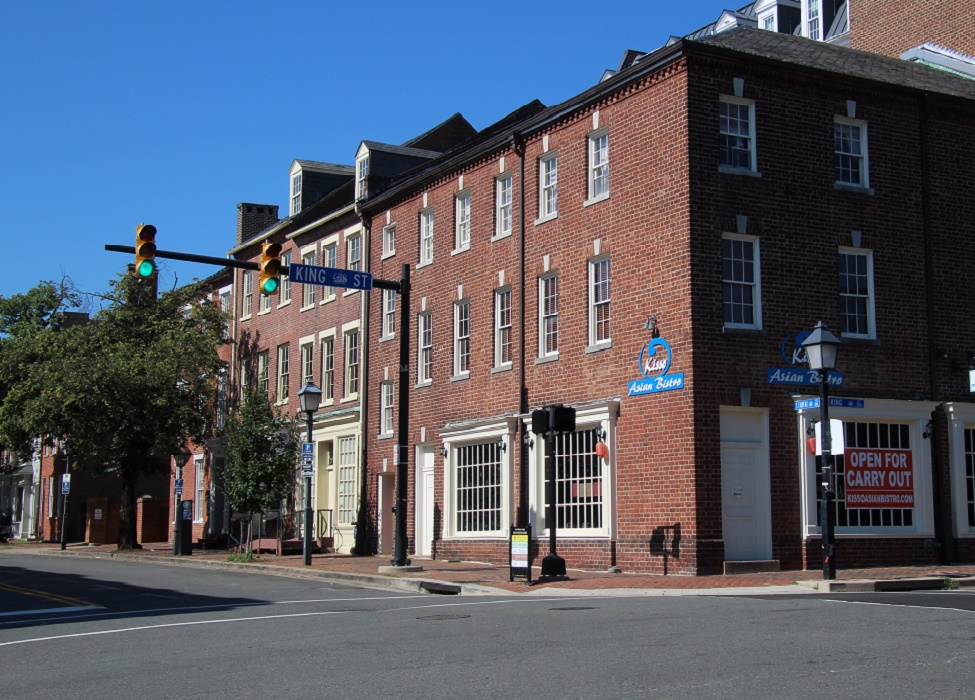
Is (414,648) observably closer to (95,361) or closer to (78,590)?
(78,590)

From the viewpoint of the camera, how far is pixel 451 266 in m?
30.0

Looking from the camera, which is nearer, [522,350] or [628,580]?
[628,580]

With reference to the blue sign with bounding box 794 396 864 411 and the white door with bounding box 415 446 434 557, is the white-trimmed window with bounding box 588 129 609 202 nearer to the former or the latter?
the blue sign with bounding box 794 396 864 411

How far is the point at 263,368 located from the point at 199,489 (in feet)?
26.3

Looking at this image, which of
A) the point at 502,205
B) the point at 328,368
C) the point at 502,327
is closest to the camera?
the point at 502,327

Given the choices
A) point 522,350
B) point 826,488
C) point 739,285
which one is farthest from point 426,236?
point 826,488

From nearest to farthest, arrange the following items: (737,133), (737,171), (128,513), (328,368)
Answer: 1. (737,171)
2. (737,133)
3. (328,368)
4. (128,513)

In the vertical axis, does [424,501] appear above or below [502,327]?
below

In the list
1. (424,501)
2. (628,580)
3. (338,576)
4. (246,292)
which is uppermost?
(246,292)

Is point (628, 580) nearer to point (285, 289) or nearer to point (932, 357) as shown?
point (932, 357)

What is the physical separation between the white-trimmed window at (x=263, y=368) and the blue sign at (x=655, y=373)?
20999 mm

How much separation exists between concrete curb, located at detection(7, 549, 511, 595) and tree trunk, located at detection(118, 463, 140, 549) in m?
3.69

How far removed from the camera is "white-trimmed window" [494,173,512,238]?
2803cm

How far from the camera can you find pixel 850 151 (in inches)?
945
